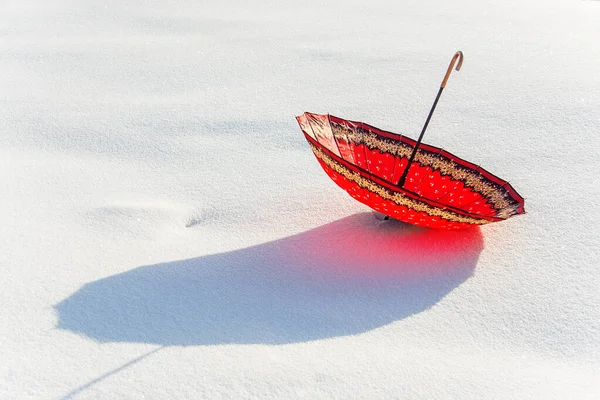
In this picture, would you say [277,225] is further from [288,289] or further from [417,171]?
[417,171]

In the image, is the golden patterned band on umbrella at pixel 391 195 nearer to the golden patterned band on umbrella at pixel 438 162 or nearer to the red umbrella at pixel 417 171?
the red umbrella at pixel 417 171

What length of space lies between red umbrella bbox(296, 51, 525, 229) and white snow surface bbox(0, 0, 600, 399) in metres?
0.09

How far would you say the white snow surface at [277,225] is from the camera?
125 cm

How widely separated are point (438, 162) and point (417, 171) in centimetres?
6

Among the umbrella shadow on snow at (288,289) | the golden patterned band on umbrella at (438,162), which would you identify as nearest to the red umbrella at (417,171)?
the golden patterned band on umbrella at (438,162)

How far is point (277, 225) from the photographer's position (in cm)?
170

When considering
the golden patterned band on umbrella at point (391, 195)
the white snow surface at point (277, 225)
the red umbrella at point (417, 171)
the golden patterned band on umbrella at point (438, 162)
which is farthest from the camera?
the golden patterned band on umbrella at point (438, 162)

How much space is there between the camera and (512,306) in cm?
144

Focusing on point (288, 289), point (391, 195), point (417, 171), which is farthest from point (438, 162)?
point (288, 289)

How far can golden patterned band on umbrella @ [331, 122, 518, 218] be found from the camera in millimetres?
1657

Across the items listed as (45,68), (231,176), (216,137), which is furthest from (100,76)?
(231,176)

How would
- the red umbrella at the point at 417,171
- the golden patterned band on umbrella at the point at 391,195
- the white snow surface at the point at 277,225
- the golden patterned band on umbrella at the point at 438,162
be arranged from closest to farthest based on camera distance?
the white snow surface at the point at 277,225
the golden patterned band on umbrella at the point at 391,195
the red umbrella at the point at 417,171
the golden patterned band on umbrella at the point at 438,162

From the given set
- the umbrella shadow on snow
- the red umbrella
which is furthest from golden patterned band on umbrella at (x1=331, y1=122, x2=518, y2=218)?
the umbrella shadow on snow

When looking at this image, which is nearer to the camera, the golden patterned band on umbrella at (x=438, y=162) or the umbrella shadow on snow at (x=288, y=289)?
the umbrella shadow on snow at (x=288, y=289)
